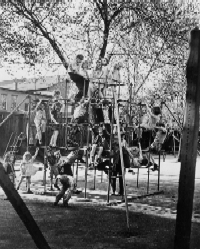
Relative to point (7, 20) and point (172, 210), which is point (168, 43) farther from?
point (172, 210)

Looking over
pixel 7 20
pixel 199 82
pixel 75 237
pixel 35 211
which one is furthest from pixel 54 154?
pixel 199 82

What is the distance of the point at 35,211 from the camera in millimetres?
11875

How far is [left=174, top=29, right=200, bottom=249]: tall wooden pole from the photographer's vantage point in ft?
19.6

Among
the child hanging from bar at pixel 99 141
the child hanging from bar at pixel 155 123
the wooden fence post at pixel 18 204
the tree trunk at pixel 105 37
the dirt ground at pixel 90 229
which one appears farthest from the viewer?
the tree trunk at pixel 105 37

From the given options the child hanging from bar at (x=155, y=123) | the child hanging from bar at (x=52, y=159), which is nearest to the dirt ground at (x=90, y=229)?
the child hanging from bar at (x=52, y=159)

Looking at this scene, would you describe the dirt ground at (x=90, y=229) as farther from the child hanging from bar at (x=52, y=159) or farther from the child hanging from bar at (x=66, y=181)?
the child hanging from bar at (x=52, y=159)

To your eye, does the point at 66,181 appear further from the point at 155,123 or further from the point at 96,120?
the point at 155,123

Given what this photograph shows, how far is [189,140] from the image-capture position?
605cm

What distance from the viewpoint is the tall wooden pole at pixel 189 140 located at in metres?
5.98

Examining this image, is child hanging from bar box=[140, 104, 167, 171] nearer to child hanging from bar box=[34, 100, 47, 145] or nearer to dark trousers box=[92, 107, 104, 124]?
dark trousers box=[92, 107, 104, 124]

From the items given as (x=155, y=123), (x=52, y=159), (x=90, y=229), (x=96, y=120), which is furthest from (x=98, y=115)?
(x=90, y=229)

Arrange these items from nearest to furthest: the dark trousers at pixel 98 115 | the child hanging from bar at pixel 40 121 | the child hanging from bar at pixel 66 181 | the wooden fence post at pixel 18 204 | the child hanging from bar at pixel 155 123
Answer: the wooden fence post at pixel 18 204 < the child hanging from bar at pixel 66 181 < the dark trousers at pixel 98 115 < the child hanging from bar at pixel 40 121 < the child hanging from bar at pixel 155 123

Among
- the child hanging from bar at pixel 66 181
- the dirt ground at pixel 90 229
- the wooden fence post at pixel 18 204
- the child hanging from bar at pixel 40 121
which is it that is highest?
the child hanging from bar at pixel 40 121

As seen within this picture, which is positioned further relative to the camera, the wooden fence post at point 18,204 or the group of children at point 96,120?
the group of children at point 96,120
